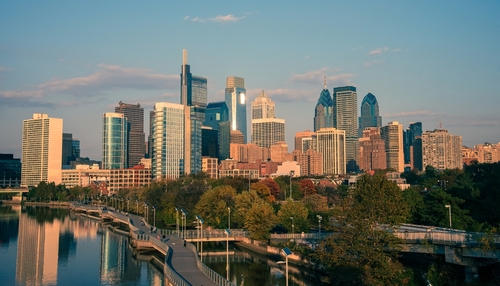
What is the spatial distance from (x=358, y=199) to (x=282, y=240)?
902 inches

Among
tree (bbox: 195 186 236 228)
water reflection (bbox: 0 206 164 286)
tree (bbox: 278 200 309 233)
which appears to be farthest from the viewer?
tree (bbox: 195 186 236 228)

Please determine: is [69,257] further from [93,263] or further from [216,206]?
[216,206]

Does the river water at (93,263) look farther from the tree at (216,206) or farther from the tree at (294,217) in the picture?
the tree at (216,206)

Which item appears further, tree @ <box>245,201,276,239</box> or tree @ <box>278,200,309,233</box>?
tree @ <box>278,200,309,233</box>

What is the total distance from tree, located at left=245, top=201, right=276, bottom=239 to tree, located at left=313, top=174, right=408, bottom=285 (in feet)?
75.7

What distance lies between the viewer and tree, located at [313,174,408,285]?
43281 mm

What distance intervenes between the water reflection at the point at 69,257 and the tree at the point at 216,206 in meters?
13.2

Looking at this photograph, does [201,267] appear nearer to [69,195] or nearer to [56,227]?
[56,227]

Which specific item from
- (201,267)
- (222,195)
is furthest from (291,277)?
(222,195)

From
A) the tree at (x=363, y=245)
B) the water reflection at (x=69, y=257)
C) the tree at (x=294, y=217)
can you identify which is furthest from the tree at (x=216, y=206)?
the tree at (x=363, y=245)

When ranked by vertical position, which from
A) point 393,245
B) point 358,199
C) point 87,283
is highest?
point 358,199

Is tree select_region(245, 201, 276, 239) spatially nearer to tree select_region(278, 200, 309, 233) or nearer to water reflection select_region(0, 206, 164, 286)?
tree select_region(278, 200, 309, 233)

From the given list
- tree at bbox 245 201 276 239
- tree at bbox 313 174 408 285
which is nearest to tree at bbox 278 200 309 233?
tree at bbox 245 201 276 239

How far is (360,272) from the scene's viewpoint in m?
43.2
